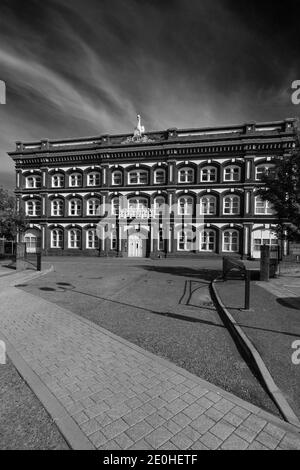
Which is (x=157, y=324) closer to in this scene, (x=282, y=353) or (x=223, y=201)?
(x=282, y=353)

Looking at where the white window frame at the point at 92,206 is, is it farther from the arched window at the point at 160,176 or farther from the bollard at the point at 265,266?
the bollard at the point at 265,266

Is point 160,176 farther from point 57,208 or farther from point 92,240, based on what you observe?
point 57,208

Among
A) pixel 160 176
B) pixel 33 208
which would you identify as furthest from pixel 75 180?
pixel 160 176

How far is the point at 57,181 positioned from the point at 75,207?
430cm

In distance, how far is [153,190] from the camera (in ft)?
96.9

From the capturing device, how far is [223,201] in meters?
28.1

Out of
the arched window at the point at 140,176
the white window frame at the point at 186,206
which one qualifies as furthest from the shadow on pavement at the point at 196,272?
the arched window at the point at 140,176

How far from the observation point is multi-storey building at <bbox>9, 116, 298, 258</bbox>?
88.5 ft

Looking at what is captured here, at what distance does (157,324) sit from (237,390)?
10.1 ft

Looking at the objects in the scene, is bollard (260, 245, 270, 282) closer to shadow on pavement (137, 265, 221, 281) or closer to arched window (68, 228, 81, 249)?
shadow on pavement (137, 265, 221, 281)

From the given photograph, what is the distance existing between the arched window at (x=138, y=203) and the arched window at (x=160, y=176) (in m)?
2.68

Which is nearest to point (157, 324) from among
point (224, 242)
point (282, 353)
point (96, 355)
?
point (96, 355)

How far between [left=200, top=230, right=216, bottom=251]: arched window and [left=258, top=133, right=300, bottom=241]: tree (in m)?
13.9
